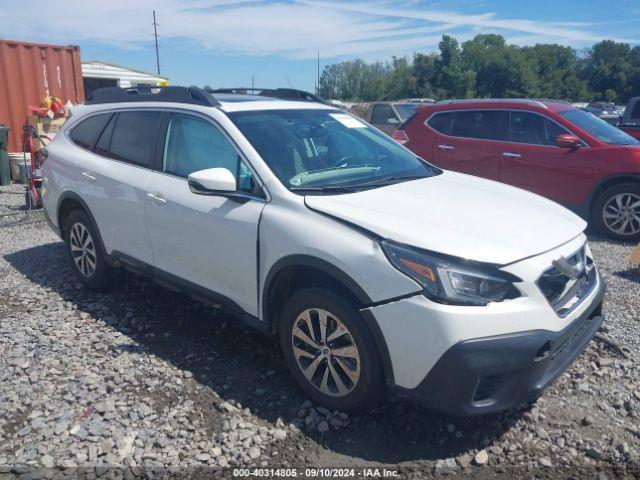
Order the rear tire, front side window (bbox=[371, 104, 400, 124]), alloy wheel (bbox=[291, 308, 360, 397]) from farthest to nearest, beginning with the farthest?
front side window (bbox=[371, 104, 400, 124]), the rear tire, alloy wheel (bbox=[291, 308, 360, 397])

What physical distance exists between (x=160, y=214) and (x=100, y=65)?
89.9 feet

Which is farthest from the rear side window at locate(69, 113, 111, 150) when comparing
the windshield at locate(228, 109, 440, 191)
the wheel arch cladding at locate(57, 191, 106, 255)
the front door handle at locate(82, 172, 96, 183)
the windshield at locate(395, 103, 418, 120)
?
the windshield at locate(395, 103, 418, 120)

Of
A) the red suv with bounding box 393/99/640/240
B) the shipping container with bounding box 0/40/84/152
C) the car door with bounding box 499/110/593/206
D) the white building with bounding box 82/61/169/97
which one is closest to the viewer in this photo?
the red suv with bounding box 393/99/640/240

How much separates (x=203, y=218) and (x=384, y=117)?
11864 millimetres

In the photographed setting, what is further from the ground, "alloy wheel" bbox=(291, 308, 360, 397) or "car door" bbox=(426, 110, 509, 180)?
"car door" bbox=(426, 110, 509, 180)

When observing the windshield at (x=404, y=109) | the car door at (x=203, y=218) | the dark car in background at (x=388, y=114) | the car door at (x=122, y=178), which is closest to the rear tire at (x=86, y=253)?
the car door at (x=122, y=178)

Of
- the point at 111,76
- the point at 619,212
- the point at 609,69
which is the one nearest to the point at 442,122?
the point at 619,212

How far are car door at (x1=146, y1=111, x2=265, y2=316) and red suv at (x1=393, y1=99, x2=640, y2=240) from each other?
199 inches

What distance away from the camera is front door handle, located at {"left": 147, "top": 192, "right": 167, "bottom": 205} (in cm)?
397

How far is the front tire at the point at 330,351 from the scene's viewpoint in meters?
2.89

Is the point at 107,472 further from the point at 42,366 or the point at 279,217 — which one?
the point at 279,217

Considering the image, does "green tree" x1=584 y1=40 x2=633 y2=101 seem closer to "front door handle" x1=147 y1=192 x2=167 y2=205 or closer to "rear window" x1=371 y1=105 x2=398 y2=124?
"rear window" x1=371 y1=105 x2=398 y2=124

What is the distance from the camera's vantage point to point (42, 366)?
12.4 feet

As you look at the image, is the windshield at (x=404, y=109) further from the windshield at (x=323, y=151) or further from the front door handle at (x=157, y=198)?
the front door handle at (x=157, y=198)
